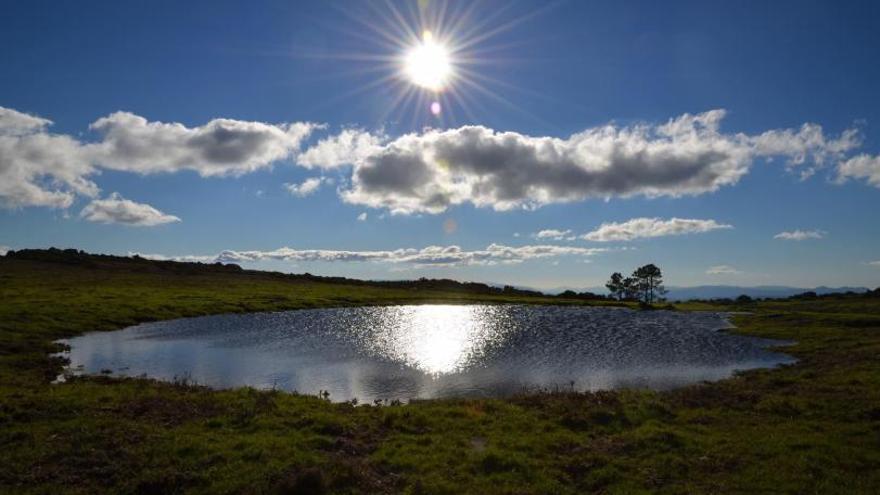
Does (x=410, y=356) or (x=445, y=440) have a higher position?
(x=445, y=440)

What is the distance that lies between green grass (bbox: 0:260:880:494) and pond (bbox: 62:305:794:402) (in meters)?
6.00

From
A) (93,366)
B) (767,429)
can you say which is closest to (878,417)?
(767,429)

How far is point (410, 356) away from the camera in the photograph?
50.4 m

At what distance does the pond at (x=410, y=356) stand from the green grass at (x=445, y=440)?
5998 millimetres

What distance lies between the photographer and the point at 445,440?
21.5 metres

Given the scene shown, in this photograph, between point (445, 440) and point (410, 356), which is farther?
point (410, 356)

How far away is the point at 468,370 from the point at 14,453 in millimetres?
30196

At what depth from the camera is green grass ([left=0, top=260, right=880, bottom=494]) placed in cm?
1667

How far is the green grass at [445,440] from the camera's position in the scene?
16.7 meters

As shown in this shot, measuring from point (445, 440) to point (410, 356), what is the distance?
29.2 meters

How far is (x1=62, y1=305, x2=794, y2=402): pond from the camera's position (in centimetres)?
3731

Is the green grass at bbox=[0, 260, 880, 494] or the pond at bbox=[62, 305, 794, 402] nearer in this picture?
the green grass at bbox=[0, 260, 880, 494]

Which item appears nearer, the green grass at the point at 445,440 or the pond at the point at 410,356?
the green grass at the point at 445,440

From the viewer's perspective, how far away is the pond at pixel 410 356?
3731cm
